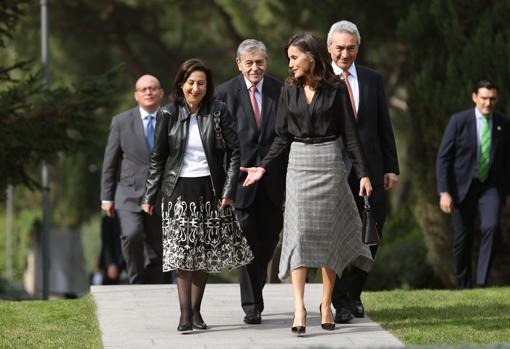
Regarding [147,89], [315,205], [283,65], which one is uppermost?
[283,65]

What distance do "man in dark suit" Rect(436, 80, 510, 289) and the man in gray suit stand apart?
272 centimetres

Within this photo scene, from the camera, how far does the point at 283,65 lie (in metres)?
27.2

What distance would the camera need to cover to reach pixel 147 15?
105ft

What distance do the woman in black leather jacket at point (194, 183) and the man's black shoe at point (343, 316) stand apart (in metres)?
0.82

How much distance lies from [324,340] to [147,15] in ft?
78.3

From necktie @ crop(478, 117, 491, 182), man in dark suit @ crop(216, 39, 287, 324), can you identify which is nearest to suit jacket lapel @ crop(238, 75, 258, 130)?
man in dark suit @ crop(216, 39, 287, 324)

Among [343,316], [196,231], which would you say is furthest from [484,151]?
[196,231]

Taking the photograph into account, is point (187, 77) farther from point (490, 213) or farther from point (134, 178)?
point (490, 213)

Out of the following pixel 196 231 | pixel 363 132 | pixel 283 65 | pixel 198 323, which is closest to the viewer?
pixel 196 231

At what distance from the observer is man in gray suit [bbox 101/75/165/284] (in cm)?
1255

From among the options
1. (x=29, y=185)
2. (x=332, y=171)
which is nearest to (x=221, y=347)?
(x=332, y=171)

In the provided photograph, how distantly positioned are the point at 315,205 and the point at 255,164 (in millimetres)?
962

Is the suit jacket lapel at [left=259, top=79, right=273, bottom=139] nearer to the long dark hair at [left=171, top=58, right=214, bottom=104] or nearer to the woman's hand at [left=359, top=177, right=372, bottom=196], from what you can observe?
the long dark hair at [left=171, top=58, right=214, bottom=104]

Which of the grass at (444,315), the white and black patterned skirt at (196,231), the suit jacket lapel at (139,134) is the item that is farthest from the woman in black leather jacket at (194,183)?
the suit jacket lapel at (139,134)
